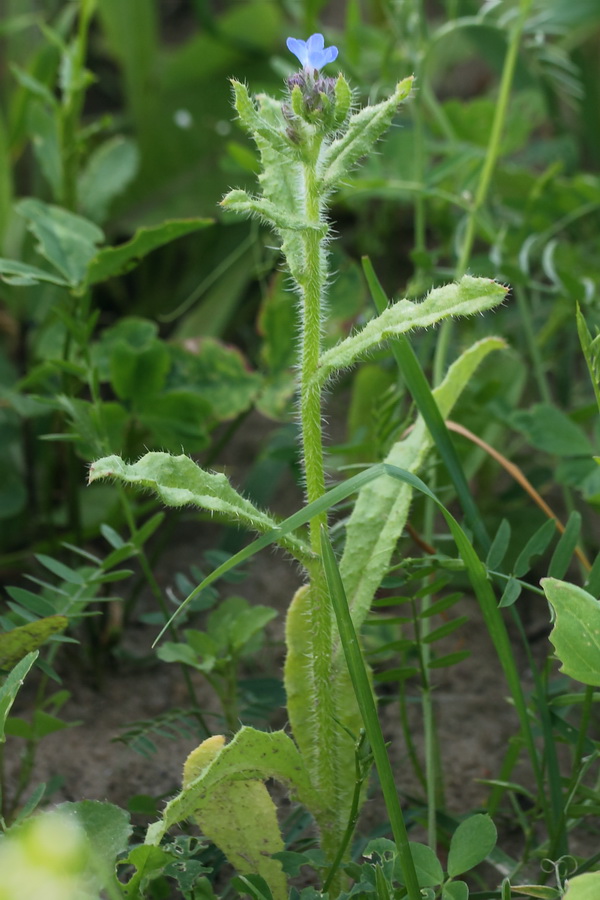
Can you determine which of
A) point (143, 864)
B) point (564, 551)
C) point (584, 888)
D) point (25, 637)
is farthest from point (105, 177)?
point (584, 888)

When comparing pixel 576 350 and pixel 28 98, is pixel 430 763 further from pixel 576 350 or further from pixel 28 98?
pixel 28 98

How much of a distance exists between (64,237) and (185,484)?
0.60 m

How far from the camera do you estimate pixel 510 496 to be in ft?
4.78

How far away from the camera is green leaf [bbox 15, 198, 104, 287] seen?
1192 millimetres

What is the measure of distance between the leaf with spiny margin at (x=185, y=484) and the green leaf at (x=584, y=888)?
0.34 meters

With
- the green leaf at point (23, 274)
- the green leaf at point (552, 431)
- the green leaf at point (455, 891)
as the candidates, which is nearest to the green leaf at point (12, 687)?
the green leaf at point (455, 891)

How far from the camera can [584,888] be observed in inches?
26.6

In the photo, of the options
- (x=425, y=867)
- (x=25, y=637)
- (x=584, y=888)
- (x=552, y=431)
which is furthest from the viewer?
(x=552, y=431)

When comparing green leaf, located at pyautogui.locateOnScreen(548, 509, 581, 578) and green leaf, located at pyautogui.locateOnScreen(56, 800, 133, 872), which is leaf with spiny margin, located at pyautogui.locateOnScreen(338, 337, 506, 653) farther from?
green leaf, located at pyautogui.locateOnScreen(56, 800, 133, 872)

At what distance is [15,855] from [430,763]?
0.66m

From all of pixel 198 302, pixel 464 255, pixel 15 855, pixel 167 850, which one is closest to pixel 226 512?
pixel 167 850

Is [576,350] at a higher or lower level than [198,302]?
lower

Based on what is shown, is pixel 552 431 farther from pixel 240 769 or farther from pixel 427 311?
pixel 240 769

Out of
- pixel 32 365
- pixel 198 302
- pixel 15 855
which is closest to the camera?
pixel 15 855
